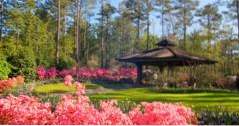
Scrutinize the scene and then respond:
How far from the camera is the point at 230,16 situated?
4972cm

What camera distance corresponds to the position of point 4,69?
22.0 metres

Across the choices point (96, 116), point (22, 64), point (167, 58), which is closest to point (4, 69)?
point (22, 64)

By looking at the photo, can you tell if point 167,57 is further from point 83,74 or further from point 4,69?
point 4,69

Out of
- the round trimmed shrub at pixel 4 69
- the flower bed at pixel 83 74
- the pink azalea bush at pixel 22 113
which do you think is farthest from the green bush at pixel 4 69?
the pink azalea bush at pixel 22 113

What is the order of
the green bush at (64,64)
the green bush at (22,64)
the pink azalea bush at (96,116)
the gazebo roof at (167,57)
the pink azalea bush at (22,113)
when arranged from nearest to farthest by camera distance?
the pink azalea bush at (96,116), the pink azalea bush at (22,113), the green bush at (22,64), the gazebo roof at (167,57), the green bush at (64,64)

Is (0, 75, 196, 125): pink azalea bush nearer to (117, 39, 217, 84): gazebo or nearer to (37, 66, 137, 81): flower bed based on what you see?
(37, 66, 137, 81): flower bed

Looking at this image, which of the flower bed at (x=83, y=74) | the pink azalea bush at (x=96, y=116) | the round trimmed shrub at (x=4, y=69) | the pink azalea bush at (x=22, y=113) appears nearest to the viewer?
the pink azalea bush at (x=96, y=116)

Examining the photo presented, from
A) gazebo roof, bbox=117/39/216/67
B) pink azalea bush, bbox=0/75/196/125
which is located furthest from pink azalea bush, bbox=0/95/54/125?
gazebo roof, bbox=117/39/216/67

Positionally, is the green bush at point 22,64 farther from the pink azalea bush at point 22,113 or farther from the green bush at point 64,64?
the pink azalea bush at point 22,113

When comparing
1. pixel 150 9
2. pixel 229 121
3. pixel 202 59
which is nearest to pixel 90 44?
pixel 150 9

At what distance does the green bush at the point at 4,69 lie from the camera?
21.7 meters

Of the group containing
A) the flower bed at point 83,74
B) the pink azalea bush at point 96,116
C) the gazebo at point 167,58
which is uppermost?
the gazebo at point 167,58

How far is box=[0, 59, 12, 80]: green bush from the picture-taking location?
71.1 feet

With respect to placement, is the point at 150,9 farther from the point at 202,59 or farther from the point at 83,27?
the point at 202,59
